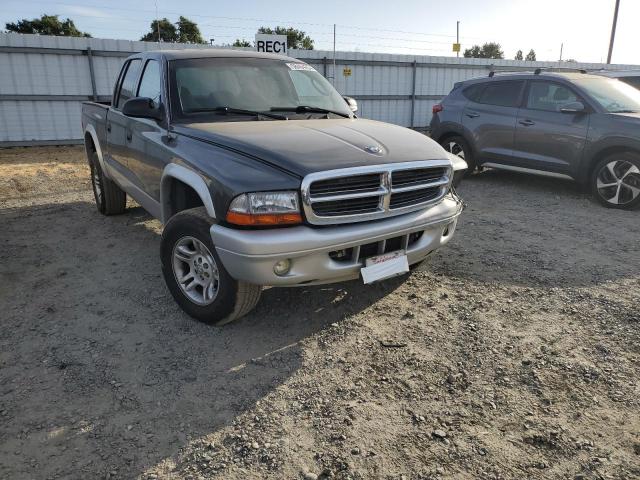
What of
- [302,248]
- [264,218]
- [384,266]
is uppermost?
[264,218]

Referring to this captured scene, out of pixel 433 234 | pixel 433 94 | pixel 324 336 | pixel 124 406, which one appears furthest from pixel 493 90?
pixel 433 94

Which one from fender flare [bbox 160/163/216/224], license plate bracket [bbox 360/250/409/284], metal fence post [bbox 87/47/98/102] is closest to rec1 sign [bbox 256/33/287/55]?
metal fence post [bbox 87/47/98/102]

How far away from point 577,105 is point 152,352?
6.58 meters

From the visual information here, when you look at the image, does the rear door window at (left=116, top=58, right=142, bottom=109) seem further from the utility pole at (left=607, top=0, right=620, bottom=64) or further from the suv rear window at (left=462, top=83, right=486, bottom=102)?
the utility pole at (left=607, top=0, right=620, bottom=64)

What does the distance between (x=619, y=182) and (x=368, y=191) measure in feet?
16.8

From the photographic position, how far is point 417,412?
2.64 meters

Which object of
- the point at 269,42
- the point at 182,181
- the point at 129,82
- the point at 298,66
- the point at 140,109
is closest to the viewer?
the point at 182,181

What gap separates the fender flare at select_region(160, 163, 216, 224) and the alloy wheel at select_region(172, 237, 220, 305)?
1.04 feet

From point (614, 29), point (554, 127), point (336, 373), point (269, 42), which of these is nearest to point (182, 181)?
point (336, 373)

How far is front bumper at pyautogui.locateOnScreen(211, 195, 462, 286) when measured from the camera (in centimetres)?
288

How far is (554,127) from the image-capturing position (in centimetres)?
725

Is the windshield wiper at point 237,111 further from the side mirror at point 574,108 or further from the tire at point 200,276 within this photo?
the side mirror at point 574,108

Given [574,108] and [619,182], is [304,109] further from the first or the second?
[619,182]

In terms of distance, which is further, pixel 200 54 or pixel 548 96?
pixel 548 96
